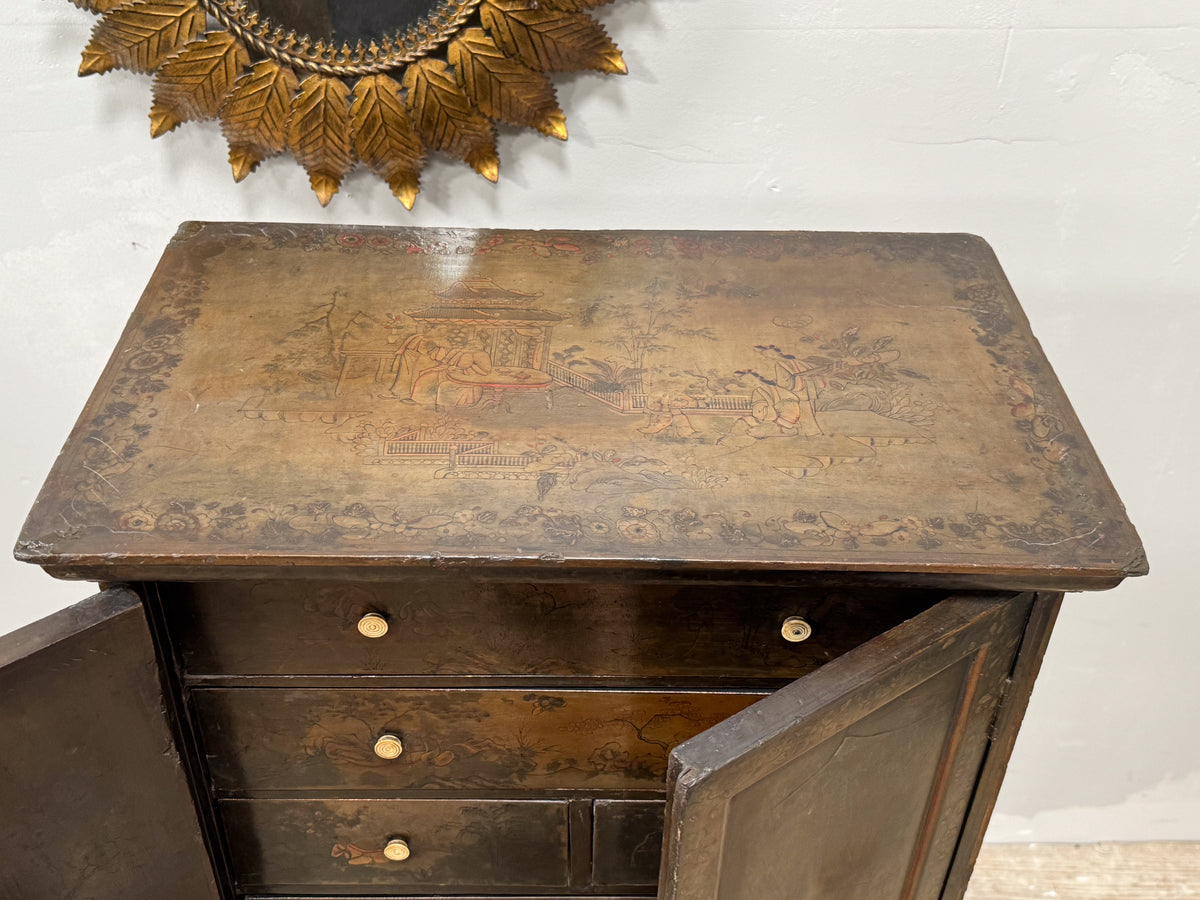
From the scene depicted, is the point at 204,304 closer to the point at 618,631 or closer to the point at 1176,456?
the point at 618,631

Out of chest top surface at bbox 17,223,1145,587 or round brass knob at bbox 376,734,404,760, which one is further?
round brass knob at bbox 376,734,404,760

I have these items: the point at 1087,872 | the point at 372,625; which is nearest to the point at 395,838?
the point at 372,625

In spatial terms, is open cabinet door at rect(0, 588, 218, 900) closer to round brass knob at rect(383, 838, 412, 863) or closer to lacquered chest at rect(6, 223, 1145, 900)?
lacquered chest at rect(6, 223, 1145, 900)

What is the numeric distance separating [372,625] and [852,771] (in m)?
0.51

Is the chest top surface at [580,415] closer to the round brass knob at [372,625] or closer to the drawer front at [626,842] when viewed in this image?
the round brass knob at [372,625]

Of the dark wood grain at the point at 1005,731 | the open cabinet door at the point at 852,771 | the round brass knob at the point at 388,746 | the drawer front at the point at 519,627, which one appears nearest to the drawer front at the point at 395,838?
the round brass knob at the point at 388,746

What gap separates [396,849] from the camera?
133 cm

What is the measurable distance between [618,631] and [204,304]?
0.65m

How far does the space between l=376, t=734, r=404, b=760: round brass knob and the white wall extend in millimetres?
764

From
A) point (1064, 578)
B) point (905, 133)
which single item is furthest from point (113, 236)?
point (1064, 578)

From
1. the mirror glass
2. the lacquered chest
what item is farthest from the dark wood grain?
the mirror glass

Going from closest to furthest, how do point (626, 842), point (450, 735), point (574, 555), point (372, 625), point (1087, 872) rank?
1. point (574, 555)
2. point (372, 625)
3. point (450, 735)
4. point (626, 842)
5. point (1087, 872)

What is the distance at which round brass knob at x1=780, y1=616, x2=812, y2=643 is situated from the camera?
1157 millimetres

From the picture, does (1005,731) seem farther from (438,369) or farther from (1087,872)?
(1087,872)
